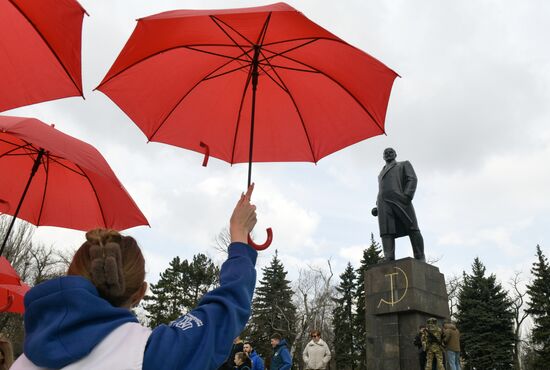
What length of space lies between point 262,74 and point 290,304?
3971cm

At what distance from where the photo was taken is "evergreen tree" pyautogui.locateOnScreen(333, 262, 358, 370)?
4025 cm

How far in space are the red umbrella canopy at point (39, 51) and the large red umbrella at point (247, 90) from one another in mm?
311

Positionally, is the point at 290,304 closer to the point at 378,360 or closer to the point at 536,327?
the point at 536,327

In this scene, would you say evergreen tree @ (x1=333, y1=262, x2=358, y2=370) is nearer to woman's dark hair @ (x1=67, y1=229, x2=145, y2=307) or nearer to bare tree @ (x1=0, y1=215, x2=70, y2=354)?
bare tree @ (x1=0, y1=215, x2=70, y2=354)

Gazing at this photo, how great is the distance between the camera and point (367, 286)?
32.8 ft

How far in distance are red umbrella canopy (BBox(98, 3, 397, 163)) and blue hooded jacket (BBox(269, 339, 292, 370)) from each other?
→ 676 cm

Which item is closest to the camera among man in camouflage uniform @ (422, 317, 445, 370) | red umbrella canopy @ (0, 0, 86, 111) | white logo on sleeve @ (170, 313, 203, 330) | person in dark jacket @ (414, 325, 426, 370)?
white logo on sleeve @ (170, 313, 203, 330)

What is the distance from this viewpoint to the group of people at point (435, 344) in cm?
826

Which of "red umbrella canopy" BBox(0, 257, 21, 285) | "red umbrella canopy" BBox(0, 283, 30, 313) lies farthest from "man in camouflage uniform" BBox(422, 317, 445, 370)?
"red umbrella canopy" BBox(0, 257, 21, 285)

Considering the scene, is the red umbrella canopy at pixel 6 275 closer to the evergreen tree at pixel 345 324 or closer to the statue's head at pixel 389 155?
the statue's head at pixel 389 155

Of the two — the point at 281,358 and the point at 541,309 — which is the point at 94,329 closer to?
the point at 281,358

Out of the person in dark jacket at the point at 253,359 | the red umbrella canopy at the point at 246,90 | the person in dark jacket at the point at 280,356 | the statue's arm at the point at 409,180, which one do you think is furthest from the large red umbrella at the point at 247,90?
the person in dark jacket at the point at 280,356

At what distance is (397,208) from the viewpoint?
10133 mm

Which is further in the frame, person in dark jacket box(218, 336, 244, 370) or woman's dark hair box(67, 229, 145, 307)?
person in dark jacket box(218, 336, 244, 370)
